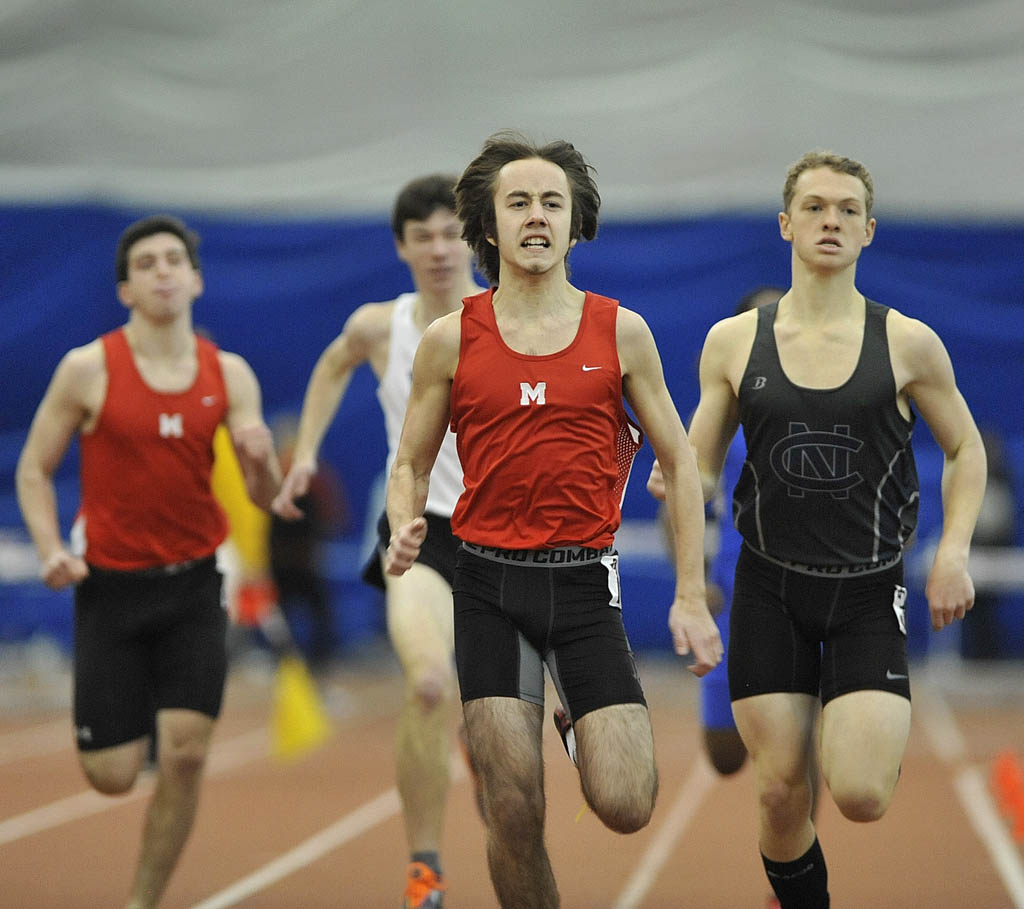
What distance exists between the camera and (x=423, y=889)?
5711 millimetres


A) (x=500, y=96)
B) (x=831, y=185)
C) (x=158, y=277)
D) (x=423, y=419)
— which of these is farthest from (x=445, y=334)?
(x=500, y=96)

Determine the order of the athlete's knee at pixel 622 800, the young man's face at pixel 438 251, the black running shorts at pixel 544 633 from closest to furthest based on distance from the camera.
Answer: the athlete's knee at pixel 622 800 → the black running shorts at pixel 544 633 → the young man's face at pixel 438 251

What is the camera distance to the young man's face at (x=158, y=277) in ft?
20.5

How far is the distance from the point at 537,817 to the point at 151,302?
2787mm

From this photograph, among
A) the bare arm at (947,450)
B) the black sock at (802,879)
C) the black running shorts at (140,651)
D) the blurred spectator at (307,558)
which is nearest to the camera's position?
the bare arm at (947,450)

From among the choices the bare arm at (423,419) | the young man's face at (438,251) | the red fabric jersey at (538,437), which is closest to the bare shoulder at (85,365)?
the young man's face at (438,251)

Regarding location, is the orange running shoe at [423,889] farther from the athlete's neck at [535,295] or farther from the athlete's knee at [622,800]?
the athlete's neck at [535,295]

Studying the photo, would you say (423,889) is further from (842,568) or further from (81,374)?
(81,374)

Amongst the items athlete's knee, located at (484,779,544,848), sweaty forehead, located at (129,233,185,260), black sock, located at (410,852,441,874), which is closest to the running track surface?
black sock, located at (410,852,441,874)

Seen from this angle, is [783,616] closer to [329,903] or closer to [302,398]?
[329,903]

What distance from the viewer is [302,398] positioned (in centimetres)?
1549

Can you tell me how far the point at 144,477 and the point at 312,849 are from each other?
2644mm

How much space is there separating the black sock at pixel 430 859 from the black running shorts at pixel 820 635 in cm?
142

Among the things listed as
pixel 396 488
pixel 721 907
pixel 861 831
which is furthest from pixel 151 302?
pixel 861 831
